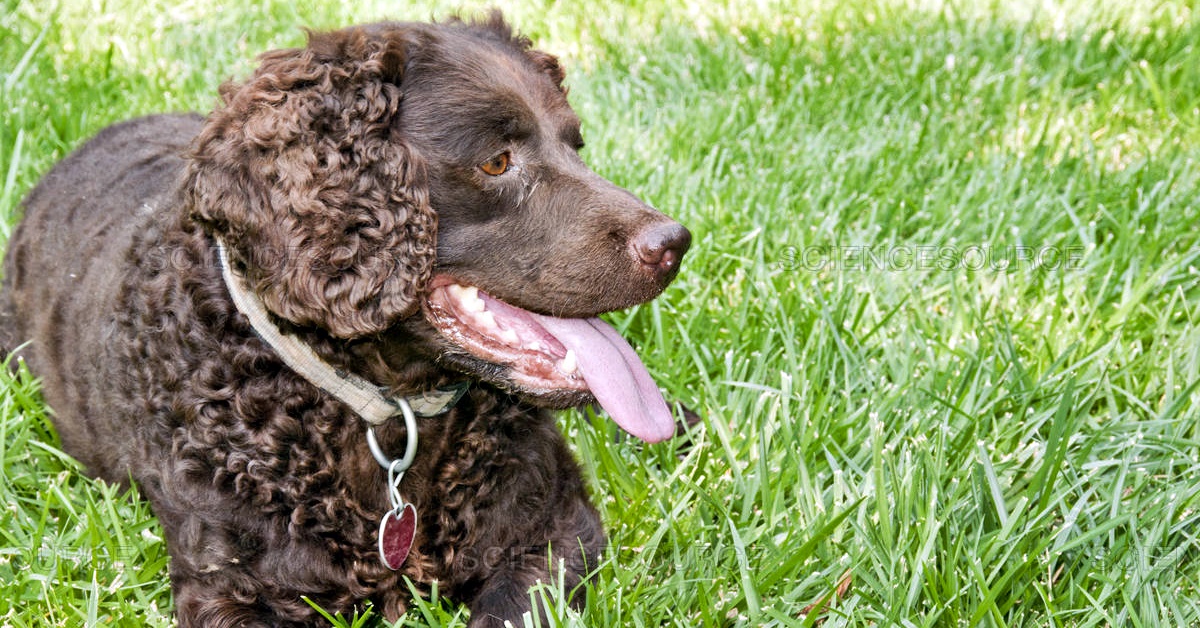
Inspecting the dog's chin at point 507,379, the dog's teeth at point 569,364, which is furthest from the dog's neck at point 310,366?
the dog's teeth at point 569,364

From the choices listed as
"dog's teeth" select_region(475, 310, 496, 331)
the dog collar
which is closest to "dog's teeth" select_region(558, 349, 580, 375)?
"dog's teeth" select_region(475, 310, 496, 331)

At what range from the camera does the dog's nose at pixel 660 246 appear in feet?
8.72

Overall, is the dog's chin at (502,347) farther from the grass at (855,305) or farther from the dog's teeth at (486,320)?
the grass at (855,305)

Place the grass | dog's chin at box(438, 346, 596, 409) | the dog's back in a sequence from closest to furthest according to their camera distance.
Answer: dog's chin at box(438, 346, 596, 409) < the grass < the dog's back

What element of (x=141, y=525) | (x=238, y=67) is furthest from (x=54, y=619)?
(x=238, y=67)

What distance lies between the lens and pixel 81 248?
3.46m

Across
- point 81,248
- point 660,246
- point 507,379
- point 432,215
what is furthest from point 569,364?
point 81,248

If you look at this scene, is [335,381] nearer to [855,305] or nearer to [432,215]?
[432,215]

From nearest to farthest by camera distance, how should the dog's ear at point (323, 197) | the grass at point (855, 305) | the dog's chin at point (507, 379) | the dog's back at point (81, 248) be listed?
the dog's ear at point (323, 197) → the dog's chin at point (507, 379) → the grass at point (855, 305) → the dog's back at point (81, 248)

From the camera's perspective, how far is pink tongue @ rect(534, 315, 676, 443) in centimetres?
269

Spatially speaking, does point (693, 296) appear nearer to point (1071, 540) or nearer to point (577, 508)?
point (577, 508)

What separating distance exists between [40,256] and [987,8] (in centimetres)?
508

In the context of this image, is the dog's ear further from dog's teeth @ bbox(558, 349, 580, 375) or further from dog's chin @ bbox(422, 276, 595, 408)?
dog's teeth @ bbox(558, 349, 580, 375)

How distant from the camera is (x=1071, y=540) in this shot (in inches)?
109
